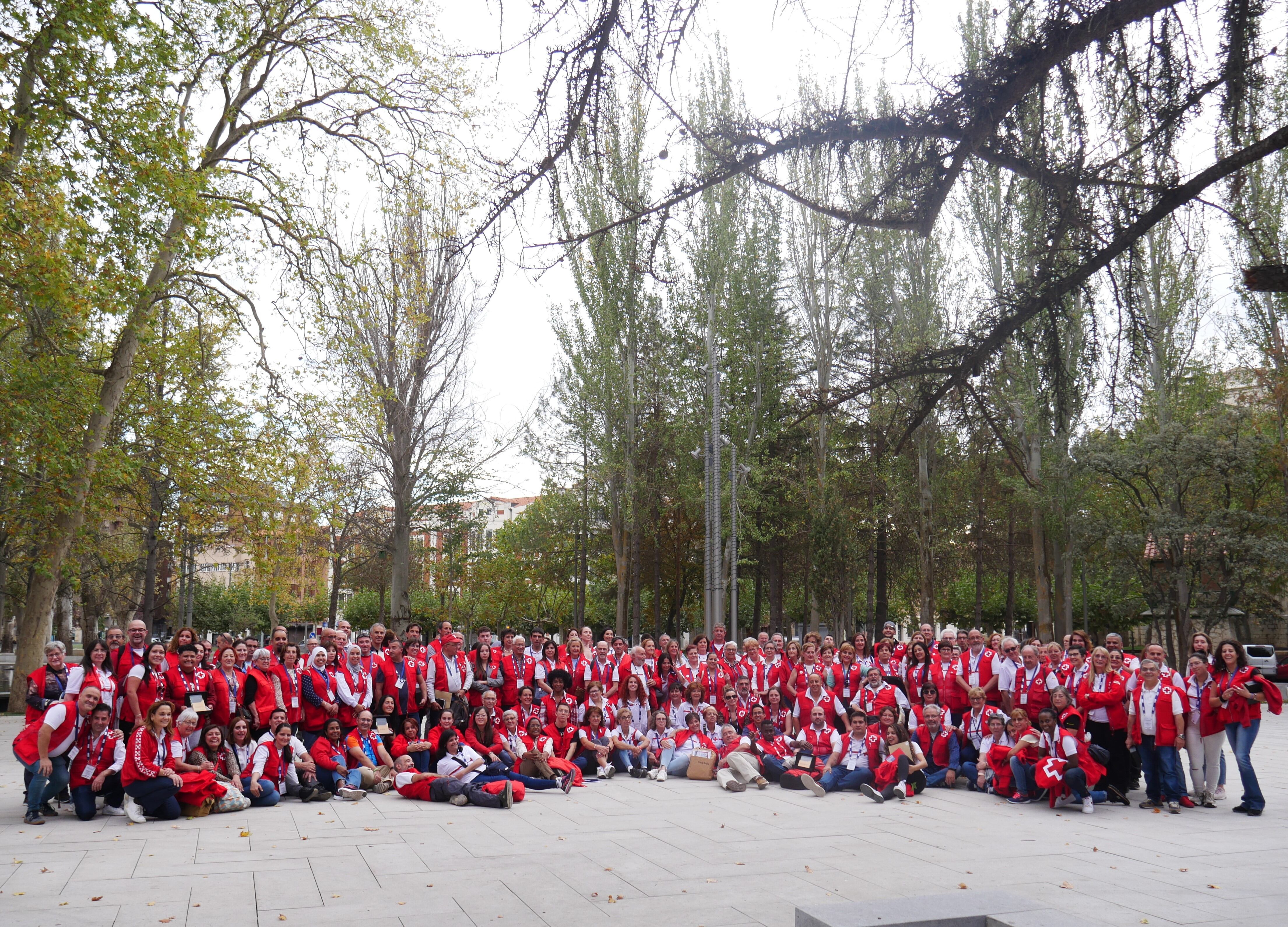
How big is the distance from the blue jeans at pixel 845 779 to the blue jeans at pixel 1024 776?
1.60 meters

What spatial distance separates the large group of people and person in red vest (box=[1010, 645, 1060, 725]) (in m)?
0.03

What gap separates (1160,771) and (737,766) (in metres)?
4.69

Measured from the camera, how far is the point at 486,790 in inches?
403

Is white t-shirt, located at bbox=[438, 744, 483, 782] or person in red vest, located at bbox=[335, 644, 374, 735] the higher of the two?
person in red vest, located at bbox=[335, 644, 374, 735]

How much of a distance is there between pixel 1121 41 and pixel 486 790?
353 inches

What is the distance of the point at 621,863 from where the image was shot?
288 inches

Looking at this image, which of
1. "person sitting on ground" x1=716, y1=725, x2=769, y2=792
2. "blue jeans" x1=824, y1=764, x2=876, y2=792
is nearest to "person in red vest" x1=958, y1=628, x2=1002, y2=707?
"blue jeans" x1=824, y1=764, x2=876, y2=792

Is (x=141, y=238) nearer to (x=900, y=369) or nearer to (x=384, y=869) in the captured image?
(x=384, y=869)

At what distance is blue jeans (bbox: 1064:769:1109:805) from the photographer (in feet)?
32.5

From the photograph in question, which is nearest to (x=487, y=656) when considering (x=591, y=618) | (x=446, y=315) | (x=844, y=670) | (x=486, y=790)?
(x=486, y=790)

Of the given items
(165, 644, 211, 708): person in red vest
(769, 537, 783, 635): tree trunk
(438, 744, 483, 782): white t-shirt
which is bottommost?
(438, 744, 483, 782): white t-shirt

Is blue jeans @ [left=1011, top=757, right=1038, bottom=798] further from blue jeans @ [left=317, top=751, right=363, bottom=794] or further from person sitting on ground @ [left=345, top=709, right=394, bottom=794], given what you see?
blue jeans @ [left=317, top=751, right=363, bottom=794]

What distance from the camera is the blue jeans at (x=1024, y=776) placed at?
415 inches

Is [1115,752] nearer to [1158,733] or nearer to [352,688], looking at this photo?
[1158,733]
